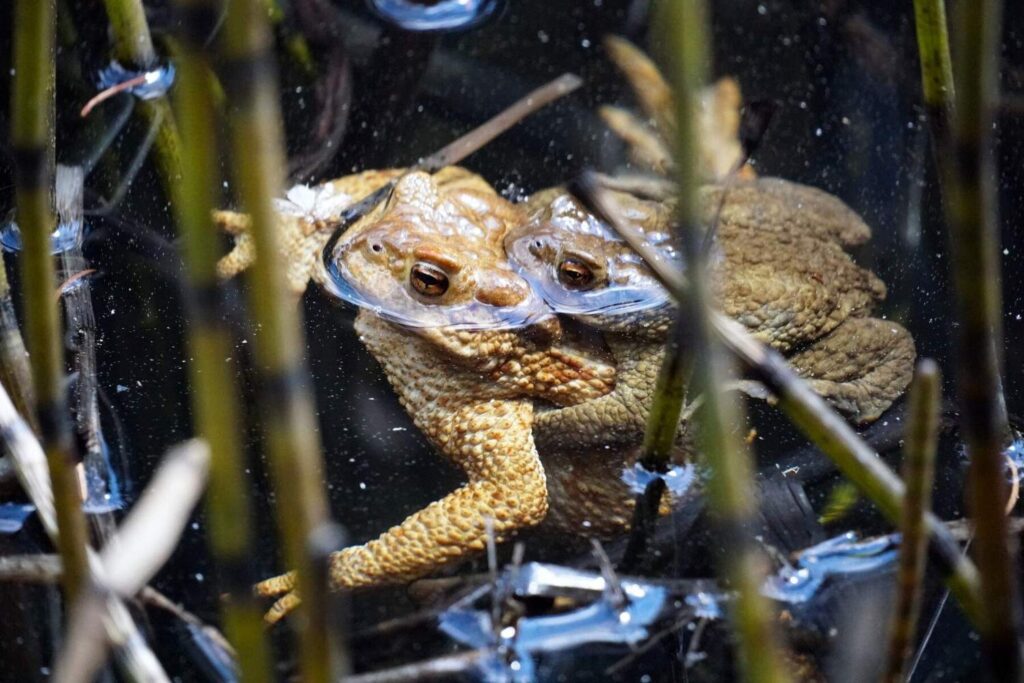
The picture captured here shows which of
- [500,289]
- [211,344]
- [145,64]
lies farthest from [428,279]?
[211,344]

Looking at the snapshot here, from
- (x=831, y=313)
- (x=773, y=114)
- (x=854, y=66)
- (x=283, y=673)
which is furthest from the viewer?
(x=854, y=66)

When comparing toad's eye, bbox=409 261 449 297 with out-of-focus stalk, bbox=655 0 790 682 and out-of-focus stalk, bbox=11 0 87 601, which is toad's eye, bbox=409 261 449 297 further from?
out-of-focus stalk, bbox=655 0 790 682

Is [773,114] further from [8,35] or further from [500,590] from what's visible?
[8,35]

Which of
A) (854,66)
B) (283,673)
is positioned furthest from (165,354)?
(854,66)

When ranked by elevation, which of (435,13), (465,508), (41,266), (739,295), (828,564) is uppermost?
(435,13)

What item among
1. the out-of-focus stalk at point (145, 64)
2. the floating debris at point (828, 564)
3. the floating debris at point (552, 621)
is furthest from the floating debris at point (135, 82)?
the floating debris at point (828, 564)

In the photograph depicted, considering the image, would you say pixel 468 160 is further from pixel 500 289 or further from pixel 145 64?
pixel 145 64
